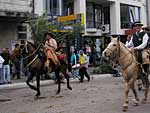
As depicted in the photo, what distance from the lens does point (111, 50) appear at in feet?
36.3

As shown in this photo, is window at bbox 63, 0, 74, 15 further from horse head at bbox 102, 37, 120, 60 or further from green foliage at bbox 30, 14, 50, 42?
horse head at bbox 102, 37, 120, 60

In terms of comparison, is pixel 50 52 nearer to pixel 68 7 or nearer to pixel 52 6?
pixel 52 6

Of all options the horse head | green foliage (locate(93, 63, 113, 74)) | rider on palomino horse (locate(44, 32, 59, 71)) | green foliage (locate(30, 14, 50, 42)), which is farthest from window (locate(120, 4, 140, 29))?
the horse head

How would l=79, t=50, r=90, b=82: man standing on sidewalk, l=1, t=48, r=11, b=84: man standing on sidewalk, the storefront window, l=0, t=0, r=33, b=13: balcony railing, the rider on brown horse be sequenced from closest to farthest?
the rider on brown horse
l=1, t=48, r=11, b=84: man standing on sidewalk
l=79, t=50, r=90, b=82: man standing on sidewalk
l=0, t=0, r=33, b=13: balcony railing
the storefront window

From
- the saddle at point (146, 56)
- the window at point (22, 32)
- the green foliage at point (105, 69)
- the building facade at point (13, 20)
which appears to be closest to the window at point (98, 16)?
the window at point (22, 32)

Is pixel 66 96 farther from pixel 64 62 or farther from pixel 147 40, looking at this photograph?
pixel 147 40

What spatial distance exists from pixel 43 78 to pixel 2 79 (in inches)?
118

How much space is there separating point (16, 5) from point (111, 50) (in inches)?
709

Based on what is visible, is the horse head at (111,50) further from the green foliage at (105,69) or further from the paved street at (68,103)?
the green foliage at (105,69)

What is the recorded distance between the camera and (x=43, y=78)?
2345cm

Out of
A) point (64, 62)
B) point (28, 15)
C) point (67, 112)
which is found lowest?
point (67, 112)

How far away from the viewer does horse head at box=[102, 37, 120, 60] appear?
11.0 meters

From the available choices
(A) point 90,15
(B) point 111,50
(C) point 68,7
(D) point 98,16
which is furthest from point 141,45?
(D) point 98,16

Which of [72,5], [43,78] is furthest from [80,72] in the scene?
[72,5]
